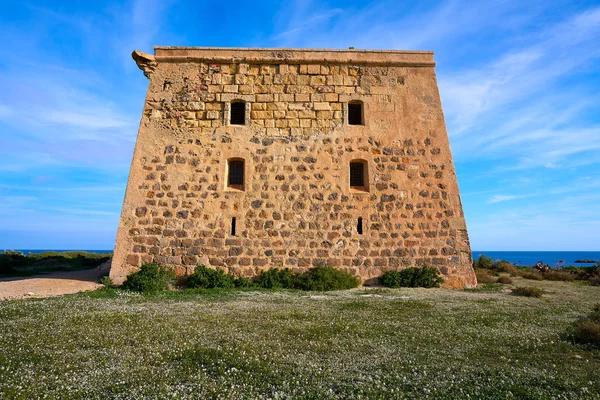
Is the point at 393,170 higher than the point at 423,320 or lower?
higher

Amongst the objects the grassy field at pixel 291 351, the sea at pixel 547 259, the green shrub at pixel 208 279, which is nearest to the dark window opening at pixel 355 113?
the green shrub at pixel 208 279

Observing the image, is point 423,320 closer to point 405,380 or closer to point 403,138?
point 405,380

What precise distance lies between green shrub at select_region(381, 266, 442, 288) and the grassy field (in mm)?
3147

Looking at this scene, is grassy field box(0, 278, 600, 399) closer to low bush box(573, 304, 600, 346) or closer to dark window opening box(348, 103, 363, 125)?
low bush box(573, 304, 600, 346)

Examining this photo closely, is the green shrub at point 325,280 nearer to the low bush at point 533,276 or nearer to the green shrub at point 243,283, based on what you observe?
the green shrub at point 243,283

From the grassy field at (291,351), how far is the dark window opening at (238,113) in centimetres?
680

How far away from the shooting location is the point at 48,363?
4367 mm

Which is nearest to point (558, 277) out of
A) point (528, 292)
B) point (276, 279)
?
point (528, 292)

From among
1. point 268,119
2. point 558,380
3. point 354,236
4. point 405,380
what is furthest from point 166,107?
point 558,380

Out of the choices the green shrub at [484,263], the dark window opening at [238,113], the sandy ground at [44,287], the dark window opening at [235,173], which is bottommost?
the sandy ground at [44,287]

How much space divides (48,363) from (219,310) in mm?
3559

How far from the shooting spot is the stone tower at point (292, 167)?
1191 cm

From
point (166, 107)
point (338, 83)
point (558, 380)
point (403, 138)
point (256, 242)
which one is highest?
point (338, 83)

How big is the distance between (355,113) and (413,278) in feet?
20.1
